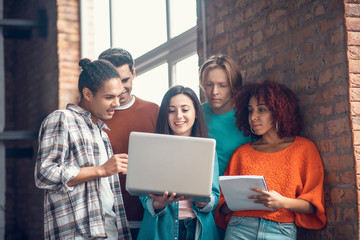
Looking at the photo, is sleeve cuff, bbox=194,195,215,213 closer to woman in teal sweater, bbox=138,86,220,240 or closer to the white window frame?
woman in teal sweater, bbox=138,86,220,240

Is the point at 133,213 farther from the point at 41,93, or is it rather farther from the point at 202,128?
the point at 41,93

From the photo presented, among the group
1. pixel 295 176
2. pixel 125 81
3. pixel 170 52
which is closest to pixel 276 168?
pixel 295 176

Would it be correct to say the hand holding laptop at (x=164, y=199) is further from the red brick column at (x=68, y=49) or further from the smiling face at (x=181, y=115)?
the red brick column at (x=68, y=49)

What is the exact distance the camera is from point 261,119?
A: 274 centimetres

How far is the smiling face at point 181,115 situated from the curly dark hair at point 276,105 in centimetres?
27

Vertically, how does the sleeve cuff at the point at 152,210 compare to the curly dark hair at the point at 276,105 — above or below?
below

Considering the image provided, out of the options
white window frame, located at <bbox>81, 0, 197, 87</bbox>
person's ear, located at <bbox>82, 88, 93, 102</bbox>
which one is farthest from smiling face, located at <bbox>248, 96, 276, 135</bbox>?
white window frame, located at <bbox>81, 0, 197, 87</bbox>

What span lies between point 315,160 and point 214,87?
2.30 ft

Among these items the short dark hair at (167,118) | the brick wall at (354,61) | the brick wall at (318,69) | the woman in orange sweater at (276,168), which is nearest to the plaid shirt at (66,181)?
the short dark hair at (167,118)

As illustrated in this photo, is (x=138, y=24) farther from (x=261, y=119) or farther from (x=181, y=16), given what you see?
(x=261, y=119)

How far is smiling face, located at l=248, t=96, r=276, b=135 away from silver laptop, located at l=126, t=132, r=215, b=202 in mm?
487

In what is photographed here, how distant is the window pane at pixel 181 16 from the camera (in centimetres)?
429

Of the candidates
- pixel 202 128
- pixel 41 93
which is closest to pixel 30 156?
pixel 41 93

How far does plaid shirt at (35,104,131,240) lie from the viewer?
7.91 ft
